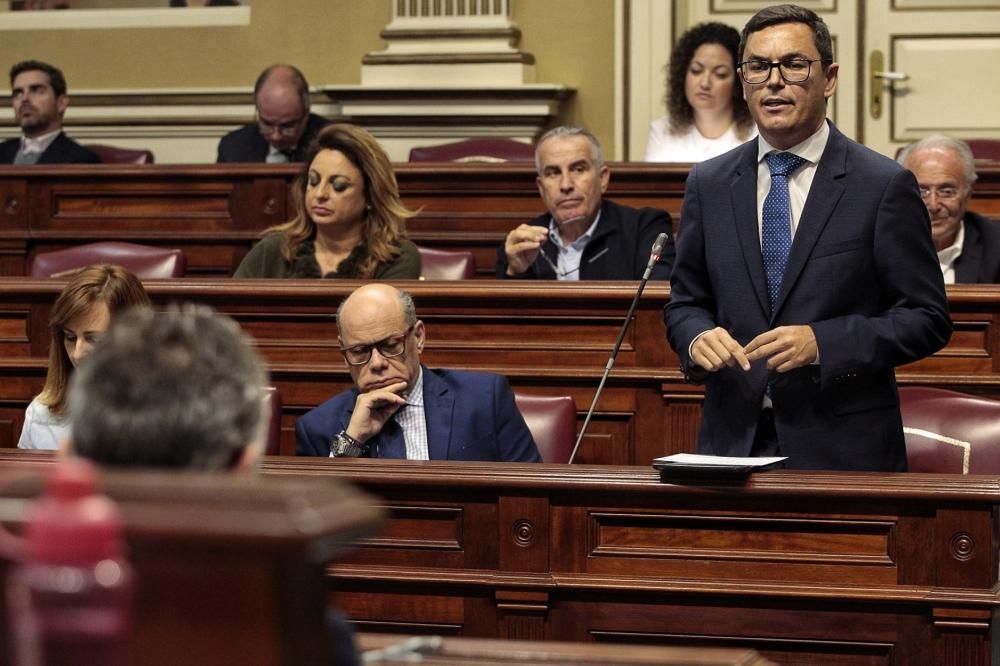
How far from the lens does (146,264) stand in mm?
4828

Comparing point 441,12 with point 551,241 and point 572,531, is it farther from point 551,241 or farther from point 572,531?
point 572,531

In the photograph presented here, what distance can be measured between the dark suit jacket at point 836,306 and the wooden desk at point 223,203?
238 centimetres

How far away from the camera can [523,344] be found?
3.99 metres

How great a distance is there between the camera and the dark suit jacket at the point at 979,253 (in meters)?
4.41

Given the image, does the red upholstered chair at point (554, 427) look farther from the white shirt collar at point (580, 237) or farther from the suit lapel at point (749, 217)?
the white shirt collar at point (580, 237)

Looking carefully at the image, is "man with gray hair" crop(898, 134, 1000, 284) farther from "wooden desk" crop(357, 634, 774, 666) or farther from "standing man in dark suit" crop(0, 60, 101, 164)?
"standing man in dark suit" crop(0, 60, 101, 164)

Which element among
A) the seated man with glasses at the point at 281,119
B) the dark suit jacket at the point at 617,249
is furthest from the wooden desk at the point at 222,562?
the seated man with glasses at the point at 281,119

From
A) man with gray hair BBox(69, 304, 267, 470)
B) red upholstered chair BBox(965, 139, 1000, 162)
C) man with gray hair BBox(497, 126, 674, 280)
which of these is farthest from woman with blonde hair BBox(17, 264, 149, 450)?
red upholstered chair BBox(965, 139, 1000, 162)

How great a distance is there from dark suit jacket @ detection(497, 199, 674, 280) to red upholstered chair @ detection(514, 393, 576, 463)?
1.05 metres

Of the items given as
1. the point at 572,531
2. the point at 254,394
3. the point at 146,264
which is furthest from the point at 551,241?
the point at 254,394

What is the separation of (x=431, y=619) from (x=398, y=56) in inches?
194

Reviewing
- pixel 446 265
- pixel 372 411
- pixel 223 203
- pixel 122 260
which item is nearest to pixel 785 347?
pixel 372 411

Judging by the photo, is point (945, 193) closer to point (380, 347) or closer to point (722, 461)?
point (380, 347)

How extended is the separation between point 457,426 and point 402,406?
0.41 feet
